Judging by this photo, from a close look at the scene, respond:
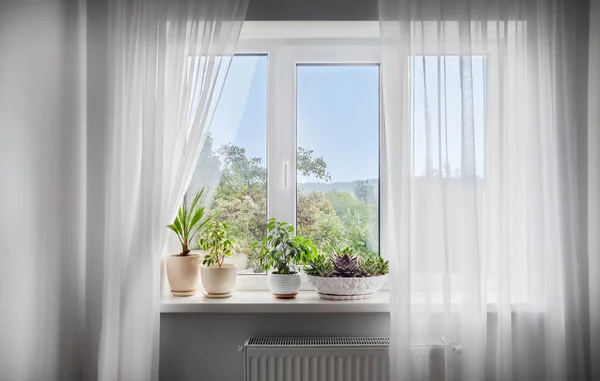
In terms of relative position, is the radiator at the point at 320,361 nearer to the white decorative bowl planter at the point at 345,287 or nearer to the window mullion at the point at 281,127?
the white decorative bowl planter at the point at 345,287

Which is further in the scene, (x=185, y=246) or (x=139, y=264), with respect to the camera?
(x=185, y=246)

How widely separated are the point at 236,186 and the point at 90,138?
2.24 ft

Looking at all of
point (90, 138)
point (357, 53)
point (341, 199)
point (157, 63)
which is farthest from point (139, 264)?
point (357, 53)

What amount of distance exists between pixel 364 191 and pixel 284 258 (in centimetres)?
54

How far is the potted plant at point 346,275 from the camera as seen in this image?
76.9 inches

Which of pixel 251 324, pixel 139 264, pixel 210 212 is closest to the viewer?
pixel 139 264

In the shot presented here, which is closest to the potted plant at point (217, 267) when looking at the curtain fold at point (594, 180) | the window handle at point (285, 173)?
the window handle at point (285, 173)

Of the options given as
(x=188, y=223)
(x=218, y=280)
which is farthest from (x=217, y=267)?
(x=188, y=223)

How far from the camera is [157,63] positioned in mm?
1865

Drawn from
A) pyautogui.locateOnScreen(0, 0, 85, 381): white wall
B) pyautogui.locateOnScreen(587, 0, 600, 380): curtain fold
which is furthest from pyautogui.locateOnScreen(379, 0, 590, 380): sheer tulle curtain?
pyautogui.locateOnScreen(0, 0, 85, 381): white wall

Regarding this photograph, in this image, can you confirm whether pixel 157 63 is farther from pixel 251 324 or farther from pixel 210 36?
pixel 251 324

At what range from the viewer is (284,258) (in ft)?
6.59

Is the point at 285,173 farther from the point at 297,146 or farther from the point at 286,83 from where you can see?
the point at 286,83

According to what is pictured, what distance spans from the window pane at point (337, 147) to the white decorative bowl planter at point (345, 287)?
318 millimetres
